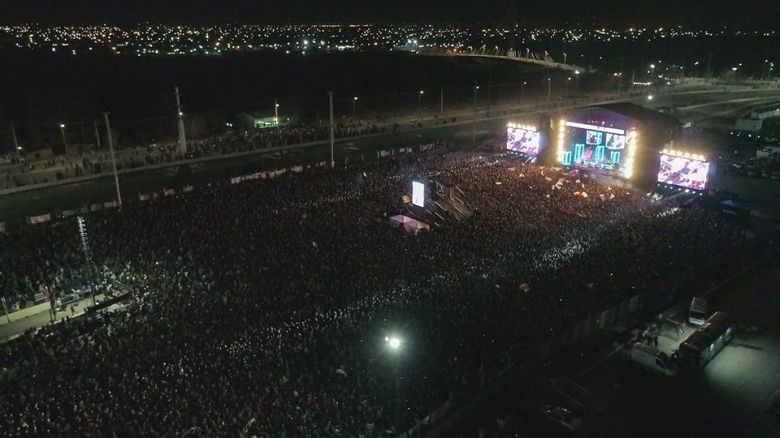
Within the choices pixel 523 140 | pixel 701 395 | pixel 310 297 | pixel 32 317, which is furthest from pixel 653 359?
pixel 523 140

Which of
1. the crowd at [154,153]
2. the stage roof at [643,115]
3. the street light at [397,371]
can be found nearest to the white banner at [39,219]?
the crowd at [154,153]

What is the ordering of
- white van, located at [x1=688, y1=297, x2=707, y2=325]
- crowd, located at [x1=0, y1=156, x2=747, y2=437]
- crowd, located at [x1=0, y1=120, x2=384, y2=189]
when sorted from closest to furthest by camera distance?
crowd, located at [x1=0, y1=156, x2=747, y2=437] → white van, located at [x1=688, y1=297, x2=707, y2=325] → crowd, located at [x1=0, y1=120, x2=384, y2=189]

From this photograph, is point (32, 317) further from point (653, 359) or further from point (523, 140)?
point (523, 140)

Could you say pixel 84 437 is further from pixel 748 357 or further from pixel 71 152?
pixel 71 152

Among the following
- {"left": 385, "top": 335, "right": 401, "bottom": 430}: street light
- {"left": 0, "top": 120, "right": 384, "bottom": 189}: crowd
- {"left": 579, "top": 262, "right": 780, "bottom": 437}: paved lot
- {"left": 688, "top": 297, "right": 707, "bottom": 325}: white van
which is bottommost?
{"left": 579, "top": 262, "right": 780, "bottom": 437}: paved lot

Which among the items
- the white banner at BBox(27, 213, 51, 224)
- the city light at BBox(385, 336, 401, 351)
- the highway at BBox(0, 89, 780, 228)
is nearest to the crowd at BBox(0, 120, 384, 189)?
the highway at BBox(0, 89, 780, 228)

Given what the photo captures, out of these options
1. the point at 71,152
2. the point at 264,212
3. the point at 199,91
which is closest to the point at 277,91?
the point at 199,91

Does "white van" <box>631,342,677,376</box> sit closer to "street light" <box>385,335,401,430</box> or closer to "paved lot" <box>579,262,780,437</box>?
"paved lot" <box>579,262,780,437</box>
